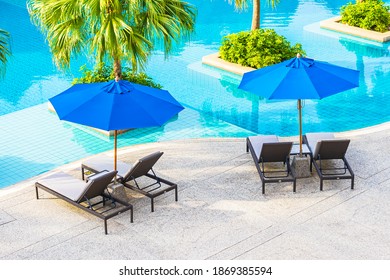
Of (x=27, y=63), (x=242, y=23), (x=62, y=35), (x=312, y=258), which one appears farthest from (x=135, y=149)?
(x=242, y=23)

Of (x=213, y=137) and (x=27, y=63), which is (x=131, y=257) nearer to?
(x=213, y=137)

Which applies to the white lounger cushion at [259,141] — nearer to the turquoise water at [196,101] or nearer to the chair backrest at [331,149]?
the chair backrest at [331,149]

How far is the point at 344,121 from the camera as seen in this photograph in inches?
640

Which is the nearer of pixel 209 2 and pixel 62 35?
pixel 62 35

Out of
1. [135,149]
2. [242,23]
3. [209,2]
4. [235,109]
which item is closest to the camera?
[135,149]

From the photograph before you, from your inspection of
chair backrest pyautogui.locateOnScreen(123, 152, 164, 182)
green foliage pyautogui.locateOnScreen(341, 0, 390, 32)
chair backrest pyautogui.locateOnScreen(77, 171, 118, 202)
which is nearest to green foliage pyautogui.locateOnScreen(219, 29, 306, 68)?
green foliage pyautogui.locateOnScreen(341, 0, 390, 32)

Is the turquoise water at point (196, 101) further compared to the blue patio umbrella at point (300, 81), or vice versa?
the turquoise water at point (196, 101)

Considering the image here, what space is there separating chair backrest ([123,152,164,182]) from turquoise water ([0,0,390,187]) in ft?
9.18

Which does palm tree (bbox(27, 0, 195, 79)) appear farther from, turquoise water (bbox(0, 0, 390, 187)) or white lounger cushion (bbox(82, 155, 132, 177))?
white lounger cushion (bbox(82, 155, 132, 177))

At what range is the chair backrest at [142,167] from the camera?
11.9m

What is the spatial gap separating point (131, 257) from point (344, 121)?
7.34 metres

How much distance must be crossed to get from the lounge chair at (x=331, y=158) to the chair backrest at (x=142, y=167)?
9.06 ft

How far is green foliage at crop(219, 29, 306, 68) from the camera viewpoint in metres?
18.6

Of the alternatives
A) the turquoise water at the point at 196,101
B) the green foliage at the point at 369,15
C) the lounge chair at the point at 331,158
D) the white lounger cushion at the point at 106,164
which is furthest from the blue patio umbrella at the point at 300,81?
the green foliage at the point at 369,15
